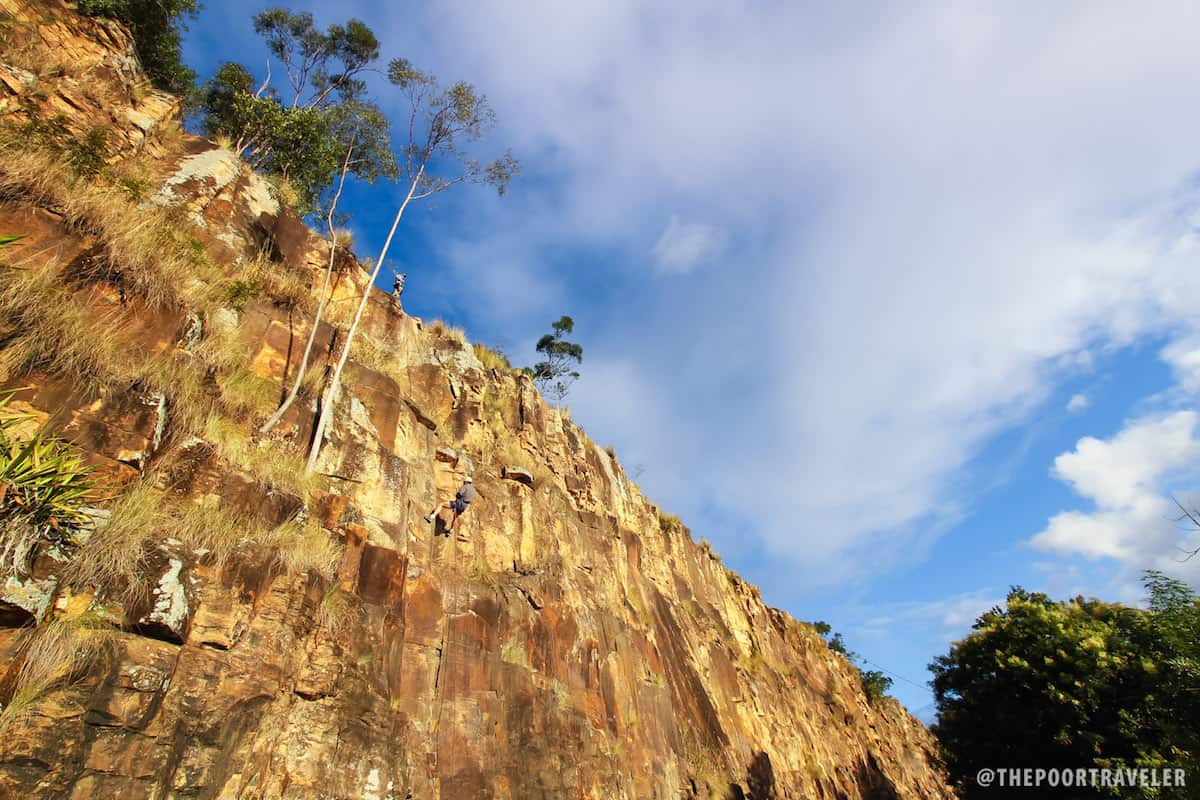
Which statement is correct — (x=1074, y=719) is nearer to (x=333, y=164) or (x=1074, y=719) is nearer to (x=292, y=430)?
(x=292, y=430)

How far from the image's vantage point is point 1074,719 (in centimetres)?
1783

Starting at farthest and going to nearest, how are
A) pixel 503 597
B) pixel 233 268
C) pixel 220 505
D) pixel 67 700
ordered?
pixel 503 597, pixel 233 268, pixel 220 505, pixel 67 700

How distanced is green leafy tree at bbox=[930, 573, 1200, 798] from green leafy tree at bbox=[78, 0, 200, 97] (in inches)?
1072

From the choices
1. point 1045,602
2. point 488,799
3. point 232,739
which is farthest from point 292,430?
point 1045,602

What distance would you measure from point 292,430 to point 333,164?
10.8 metres

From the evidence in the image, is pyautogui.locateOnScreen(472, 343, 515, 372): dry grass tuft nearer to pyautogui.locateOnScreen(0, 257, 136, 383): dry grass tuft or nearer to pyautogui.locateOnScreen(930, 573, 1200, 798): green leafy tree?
pyautogui.locateOnScreen(0, 257, 136, 383): dry grass tuft

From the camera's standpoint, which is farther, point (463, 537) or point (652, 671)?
point (652, 671)

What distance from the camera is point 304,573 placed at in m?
7.37

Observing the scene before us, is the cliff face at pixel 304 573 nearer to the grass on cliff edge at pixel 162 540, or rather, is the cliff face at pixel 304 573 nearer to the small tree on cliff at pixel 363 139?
the grass on cliff edge at pixel 162 540

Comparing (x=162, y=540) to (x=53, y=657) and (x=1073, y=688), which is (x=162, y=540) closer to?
(x=53, y=657)

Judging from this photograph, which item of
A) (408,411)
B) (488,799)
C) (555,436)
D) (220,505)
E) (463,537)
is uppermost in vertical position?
(555,436)

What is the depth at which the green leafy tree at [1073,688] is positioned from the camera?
13188mm

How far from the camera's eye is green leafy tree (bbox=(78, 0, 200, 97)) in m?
14.7

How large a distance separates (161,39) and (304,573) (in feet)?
52.7
